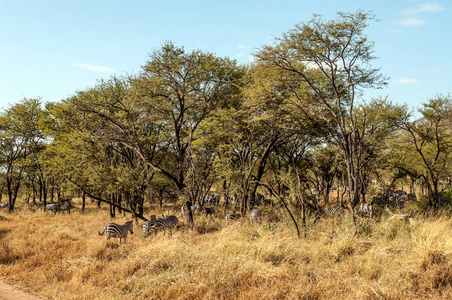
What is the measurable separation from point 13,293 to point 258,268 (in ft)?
20.8

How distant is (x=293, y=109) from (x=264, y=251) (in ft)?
28.3

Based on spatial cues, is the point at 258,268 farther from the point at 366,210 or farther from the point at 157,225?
the point at 366,210

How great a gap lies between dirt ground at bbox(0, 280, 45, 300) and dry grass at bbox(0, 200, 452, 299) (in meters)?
0.23

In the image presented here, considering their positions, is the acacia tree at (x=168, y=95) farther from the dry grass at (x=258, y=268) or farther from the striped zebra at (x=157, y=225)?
the dry grass at (x=258, y=268)

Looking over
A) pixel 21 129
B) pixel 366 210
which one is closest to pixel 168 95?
pixel 366 210

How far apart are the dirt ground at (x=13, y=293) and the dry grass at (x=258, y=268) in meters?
0.23

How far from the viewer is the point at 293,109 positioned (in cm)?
1473

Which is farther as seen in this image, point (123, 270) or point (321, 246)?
point (321, 246)

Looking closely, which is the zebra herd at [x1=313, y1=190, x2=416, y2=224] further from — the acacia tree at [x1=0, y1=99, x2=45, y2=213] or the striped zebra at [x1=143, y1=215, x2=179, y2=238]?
the acacia tree at [x1=0, y1=99, x2=45, y2=213]

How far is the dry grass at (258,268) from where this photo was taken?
6.29 meters

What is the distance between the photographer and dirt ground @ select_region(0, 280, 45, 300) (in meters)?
6.79

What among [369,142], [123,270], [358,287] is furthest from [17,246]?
[369,142]

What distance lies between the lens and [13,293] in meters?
7.09

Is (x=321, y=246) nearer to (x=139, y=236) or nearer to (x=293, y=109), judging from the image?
(x=293, y=109)
